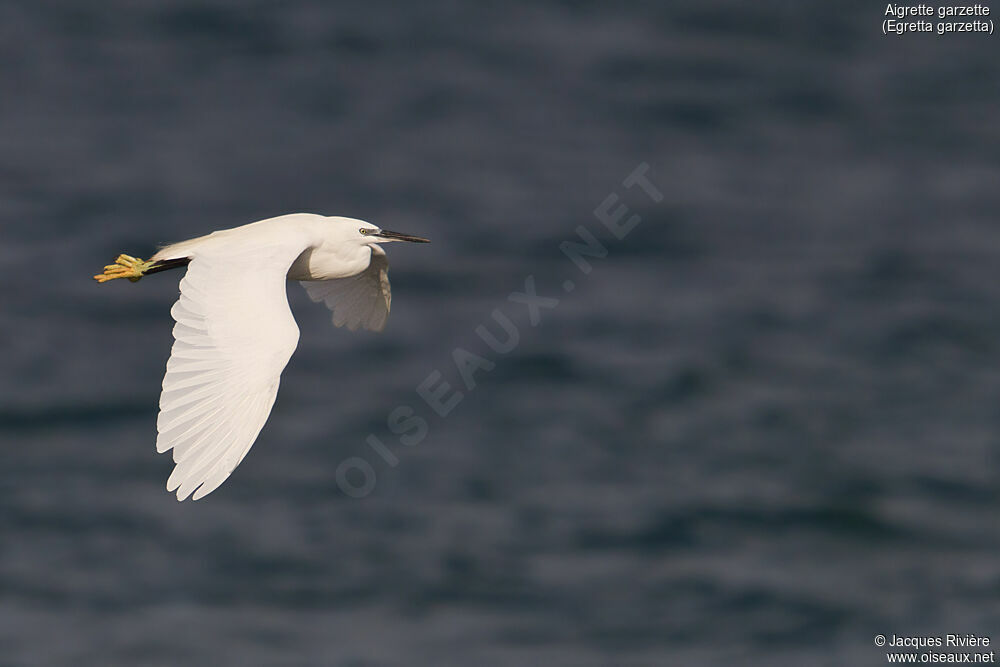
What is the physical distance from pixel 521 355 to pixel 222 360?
88.4ft

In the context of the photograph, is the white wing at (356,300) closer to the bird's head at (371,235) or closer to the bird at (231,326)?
the bird at (231,326)

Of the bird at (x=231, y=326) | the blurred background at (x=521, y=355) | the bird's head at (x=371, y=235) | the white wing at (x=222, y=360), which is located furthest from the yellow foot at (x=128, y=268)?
the blurred background at (x=521, y=355)

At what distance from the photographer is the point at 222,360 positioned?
1031cm

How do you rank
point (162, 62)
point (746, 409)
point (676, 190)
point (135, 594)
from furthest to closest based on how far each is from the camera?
point (162, 62), point (676, 190), point (746, 409), point (135, 594)

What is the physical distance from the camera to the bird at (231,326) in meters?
9.71

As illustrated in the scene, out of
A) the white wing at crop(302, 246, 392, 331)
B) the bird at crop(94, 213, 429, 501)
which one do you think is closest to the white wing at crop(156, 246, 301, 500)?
the bird at crop(94, 213, 429, 501)

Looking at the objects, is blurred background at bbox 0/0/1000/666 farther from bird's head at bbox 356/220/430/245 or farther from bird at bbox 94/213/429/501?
bird at bbox 94/213/429/501

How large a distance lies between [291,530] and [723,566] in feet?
33.8

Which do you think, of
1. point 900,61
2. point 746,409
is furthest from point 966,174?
point 746,409

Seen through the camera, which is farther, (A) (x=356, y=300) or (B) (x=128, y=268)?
(A) (x=356, y=300)

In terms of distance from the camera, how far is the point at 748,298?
37906 mm

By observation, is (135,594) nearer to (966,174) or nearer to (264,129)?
(264,129)

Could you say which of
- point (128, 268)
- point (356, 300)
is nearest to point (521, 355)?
point (356, 300)

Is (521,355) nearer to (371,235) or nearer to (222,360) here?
(371,235)
